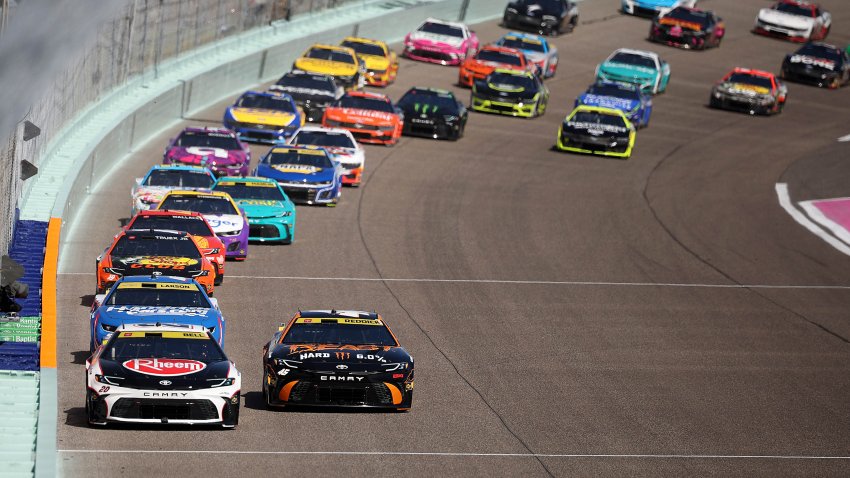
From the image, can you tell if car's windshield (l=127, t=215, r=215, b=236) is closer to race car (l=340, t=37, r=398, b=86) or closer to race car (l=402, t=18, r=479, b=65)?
race car (l=340, t=37, r=398, b=86)

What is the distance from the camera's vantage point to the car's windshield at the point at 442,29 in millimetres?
46844

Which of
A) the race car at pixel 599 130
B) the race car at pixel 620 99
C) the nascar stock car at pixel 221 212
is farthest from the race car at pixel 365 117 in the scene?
the nascar stock car at pixel 221 212

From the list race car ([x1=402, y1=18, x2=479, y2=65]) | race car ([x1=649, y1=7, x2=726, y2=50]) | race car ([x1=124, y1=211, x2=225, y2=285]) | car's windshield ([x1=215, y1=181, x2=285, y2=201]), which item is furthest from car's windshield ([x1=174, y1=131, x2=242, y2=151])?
race car ([x1=649, y1=7, x2=726, y2=50])

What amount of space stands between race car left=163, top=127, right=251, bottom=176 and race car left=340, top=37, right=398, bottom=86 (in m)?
12.5

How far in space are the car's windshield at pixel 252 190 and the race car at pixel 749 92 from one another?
73.3 ft

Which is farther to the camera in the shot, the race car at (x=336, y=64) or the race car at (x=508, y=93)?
the race car at (x=508, y=93)

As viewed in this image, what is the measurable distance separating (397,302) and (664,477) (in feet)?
28.3

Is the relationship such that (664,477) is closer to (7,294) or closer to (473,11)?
(7,294)

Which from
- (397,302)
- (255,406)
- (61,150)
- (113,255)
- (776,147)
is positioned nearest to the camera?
(255,406)

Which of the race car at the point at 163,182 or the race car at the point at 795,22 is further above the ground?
the race car at the point at 795,22

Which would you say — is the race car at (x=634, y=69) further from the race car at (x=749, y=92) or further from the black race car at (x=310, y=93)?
the black race car at (x=310, y=93)

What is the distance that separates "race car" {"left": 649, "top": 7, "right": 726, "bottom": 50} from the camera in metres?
52.3

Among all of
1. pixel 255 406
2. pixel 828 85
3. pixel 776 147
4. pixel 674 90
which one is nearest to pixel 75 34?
pixel 255 406

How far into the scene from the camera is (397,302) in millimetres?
21531
